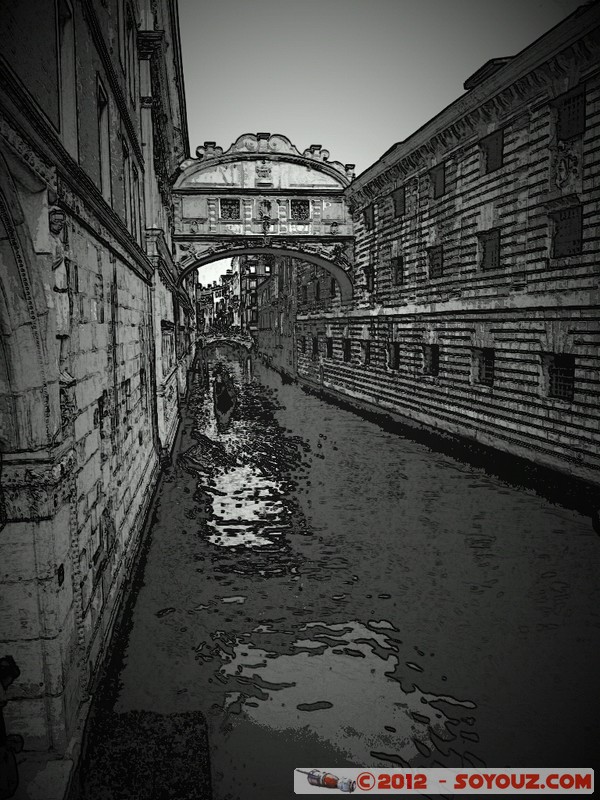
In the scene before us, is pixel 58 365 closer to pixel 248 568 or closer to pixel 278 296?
pixel 248 568

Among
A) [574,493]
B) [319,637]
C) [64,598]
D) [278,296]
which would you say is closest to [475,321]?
[574,493]

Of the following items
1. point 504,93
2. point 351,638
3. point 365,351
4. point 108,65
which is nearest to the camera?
point 351,638

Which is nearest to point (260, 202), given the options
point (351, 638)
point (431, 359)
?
point (431, 359)

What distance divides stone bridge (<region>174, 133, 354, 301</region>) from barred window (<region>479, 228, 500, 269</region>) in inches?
447

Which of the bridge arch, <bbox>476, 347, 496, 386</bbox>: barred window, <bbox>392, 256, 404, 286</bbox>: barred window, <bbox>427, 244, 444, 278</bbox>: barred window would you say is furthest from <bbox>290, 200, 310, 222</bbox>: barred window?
<bbox>476, 347, 496, 386</bbox>: barred window

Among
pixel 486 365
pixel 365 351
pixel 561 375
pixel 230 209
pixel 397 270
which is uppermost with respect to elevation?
pixel 230 209

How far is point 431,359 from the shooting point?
18594mm

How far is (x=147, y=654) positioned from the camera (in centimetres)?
631

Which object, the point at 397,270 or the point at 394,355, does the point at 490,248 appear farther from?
the point at 394,355

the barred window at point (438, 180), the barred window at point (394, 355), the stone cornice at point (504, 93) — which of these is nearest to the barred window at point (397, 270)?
the barred window at point (394, 355)

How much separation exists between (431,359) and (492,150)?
21.8ft

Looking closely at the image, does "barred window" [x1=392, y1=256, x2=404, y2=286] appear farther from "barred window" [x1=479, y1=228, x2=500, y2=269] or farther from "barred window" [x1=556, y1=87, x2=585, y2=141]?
"barred window" [x1=556, y1=87, x2=585, y2=141]

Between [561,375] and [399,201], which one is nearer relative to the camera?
[561,375]

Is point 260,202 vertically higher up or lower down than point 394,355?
higher up
